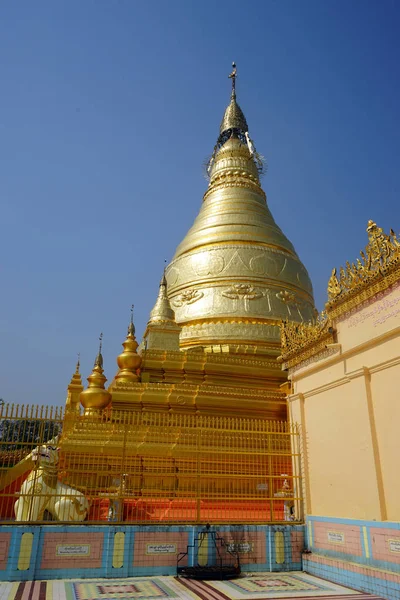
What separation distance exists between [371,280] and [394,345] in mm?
1164

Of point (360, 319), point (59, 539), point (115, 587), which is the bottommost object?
point (115, 587)

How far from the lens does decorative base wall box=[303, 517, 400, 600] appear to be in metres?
6.93

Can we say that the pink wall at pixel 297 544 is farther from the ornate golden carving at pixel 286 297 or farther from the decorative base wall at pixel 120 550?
the ornate golden carving at pixel 286 297

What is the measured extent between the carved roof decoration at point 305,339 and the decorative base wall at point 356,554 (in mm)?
3002

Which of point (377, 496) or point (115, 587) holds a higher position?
point (377, 496)

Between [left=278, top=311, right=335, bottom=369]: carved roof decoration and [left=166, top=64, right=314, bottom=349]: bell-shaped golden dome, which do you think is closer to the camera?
[left=278, top=311, right=335, bottom=369]: carved roof decoration

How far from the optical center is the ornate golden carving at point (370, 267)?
301 inches

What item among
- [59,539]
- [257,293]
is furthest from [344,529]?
[257,293]

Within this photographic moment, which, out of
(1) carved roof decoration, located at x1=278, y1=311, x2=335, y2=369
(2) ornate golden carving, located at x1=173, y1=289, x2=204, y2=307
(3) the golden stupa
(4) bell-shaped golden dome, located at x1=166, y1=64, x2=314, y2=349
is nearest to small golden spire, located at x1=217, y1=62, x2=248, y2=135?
(3) the golden stupa

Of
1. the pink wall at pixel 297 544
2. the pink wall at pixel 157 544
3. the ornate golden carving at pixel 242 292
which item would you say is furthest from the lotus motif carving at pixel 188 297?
the pink wall at pixel 157 544

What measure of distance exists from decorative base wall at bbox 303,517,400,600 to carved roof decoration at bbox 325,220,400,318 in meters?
3.47

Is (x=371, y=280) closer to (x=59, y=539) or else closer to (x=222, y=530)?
(x=222, y=530)

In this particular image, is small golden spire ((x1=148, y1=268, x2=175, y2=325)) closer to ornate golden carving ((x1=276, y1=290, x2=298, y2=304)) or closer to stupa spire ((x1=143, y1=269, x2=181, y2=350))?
stupa spire ((x1=143, y1=269, x2=181, y2=350))

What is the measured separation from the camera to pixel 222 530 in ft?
28.1
